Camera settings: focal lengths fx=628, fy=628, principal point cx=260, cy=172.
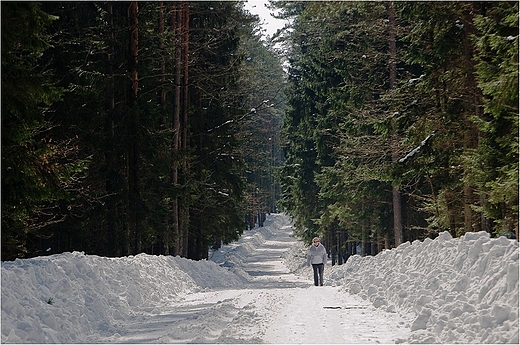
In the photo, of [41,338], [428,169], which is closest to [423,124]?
[428,169]

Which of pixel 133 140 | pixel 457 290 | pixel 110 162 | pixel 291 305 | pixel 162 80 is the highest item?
pixel 162 80

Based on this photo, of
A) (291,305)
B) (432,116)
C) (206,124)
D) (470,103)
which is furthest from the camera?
(206,124)

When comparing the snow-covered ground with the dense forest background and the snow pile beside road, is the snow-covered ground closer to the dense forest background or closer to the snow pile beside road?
the snow pile beside road

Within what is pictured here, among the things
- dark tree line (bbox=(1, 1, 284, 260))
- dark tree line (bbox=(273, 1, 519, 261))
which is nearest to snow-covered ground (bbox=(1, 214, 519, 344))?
dark tree line (bbox=(273, 1, 519, 261))

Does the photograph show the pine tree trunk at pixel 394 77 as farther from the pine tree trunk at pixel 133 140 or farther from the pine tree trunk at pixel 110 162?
the pine tree trunk at pixel 110 162

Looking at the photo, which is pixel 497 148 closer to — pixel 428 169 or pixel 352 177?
pixel 428 169

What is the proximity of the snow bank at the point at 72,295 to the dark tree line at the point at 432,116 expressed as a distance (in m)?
7.80

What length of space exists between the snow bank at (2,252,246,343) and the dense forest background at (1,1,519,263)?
6.26 feet

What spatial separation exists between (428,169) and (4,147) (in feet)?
37.3

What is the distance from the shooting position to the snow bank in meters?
9.20

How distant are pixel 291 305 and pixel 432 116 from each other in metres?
8.24

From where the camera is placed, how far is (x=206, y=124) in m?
30.4

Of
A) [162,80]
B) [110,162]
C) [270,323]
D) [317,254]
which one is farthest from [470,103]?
[162,80]

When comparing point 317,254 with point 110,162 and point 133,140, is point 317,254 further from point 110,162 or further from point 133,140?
point 110,162
